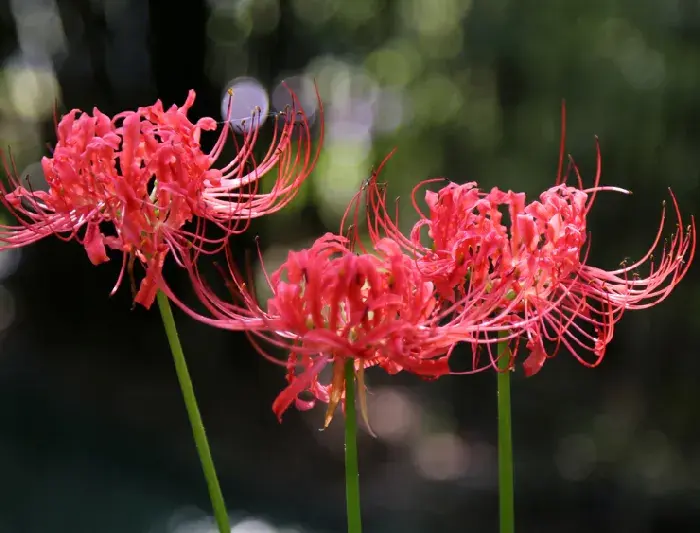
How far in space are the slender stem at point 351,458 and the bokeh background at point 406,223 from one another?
10.4 ft

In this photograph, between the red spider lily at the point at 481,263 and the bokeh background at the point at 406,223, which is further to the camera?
the bokeh background at the point at 406,223

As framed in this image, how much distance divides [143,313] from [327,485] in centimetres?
162

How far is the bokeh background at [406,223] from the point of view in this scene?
3805mm

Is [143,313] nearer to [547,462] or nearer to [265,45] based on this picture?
[265,45]

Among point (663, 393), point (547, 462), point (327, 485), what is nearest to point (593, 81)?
point (663, 393)

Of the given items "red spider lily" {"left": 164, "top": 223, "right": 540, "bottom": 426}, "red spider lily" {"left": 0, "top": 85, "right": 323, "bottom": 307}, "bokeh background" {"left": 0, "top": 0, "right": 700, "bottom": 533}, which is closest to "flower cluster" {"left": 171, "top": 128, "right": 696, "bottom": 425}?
"red spider lily" {"left": 164, "top": 223, "right": 540, "bottom": 426}

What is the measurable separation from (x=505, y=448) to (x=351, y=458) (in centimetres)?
18

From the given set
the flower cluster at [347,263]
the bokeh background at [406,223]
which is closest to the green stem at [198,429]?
the flower cluster at [347,263]

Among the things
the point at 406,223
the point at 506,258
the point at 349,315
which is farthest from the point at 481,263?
the point at 406,223

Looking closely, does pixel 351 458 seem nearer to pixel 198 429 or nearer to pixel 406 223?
pixel 198 429

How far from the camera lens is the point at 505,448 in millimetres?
821

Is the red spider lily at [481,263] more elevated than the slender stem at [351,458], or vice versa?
the red spider lily at [481,263]

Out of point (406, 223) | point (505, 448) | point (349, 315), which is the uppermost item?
point (406, 223)

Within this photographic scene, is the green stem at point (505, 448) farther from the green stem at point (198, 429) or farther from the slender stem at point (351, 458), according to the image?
the green stem at point (198, 429)
